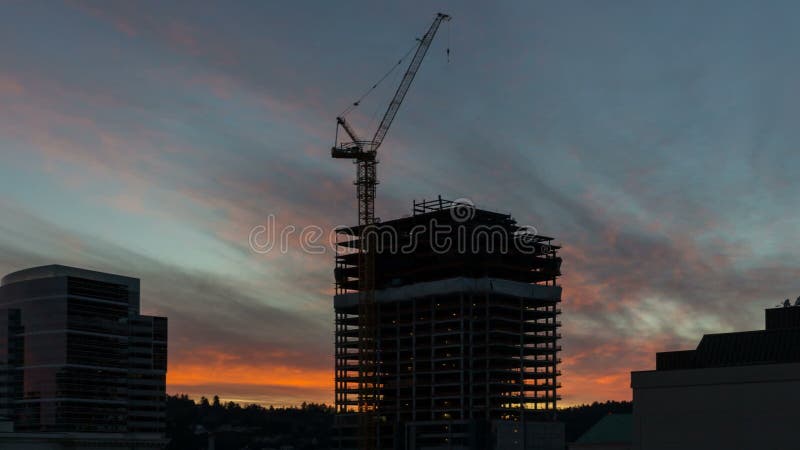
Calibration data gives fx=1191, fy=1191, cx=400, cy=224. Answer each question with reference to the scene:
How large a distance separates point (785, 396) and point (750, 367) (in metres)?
7.36

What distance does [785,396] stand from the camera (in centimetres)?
19625

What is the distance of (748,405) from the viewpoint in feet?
655

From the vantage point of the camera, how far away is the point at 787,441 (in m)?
195

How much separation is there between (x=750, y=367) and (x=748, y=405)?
635cm

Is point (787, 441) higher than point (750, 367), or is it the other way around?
point (750, 367)

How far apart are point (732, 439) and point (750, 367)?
12.5 m

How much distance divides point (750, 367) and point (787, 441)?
13358mm

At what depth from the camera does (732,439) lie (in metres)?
200

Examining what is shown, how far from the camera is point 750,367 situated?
200 meters

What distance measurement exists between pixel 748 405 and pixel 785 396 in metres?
6.40

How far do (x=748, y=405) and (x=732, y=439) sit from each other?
6.32 meters

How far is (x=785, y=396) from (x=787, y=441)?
7296 millimetres

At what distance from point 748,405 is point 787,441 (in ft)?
28.1

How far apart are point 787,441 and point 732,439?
9117mm
